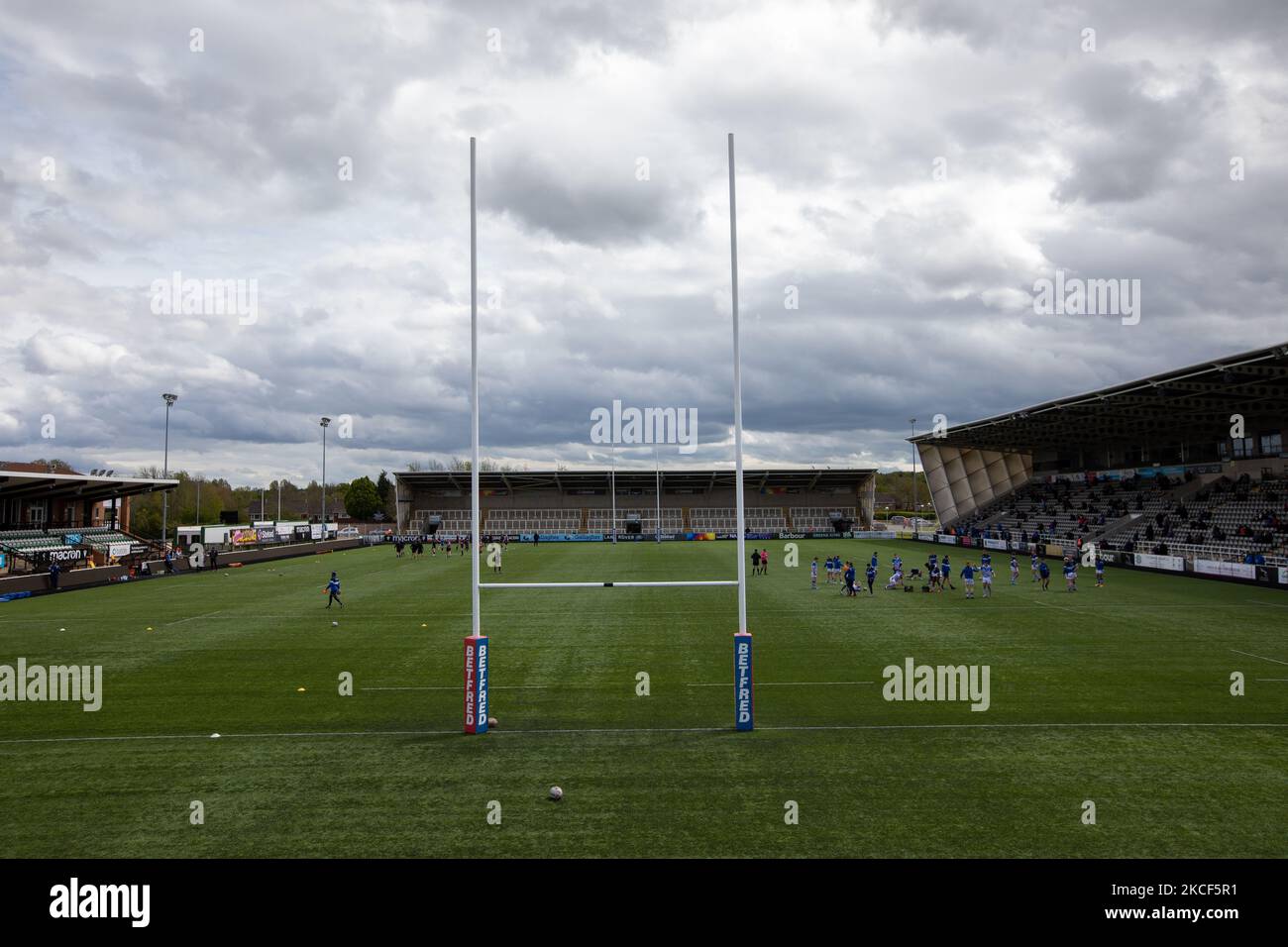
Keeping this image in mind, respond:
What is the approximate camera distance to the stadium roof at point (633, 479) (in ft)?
298

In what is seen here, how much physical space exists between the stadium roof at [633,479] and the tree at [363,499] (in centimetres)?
2416

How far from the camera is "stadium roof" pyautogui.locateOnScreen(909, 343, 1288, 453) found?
3216 centimetres

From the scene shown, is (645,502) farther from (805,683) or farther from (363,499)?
(805,683)

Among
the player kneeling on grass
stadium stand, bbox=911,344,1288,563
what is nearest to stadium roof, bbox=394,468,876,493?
stadium stand, bbox=911,344,1288,563

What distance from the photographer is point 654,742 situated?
36.8 ft

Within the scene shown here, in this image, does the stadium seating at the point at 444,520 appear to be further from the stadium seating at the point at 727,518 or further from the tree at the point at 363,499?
the stadium seating at the point at 727,518

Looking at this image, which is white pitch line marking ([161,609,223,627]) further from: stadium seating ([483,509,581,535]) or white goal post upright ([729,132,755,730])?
stadium seating ([483,509,581,535])

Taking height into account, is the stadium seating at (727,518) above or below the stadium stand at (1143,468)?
below

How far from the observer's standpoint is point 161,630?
21.9m

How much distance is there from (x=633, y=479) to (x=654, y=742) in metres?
82.7

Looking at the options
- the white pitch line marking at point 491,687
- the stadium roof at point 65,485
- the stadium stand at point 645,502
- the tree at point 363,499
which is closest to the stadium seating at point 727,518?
the stadium stand at point 645,502

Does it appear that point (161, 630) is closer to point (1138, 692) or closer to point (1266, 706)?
point (1138, 692)
